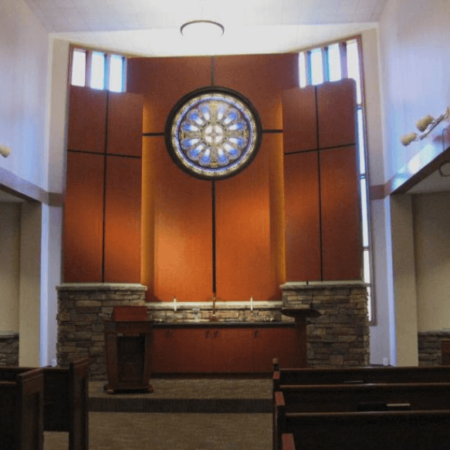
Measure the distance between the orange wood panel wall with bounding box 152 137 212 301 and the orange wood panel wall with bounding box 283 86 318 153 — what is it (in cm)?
151

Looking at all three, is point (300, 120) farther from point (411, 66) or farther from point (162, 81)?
point (162, 81)

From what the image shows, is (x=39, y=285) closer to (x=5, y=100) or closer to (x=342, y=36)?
(x=5, y=100)

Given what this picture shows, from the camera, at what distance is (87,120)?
30.2ft

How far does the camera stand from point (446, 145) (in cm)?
582

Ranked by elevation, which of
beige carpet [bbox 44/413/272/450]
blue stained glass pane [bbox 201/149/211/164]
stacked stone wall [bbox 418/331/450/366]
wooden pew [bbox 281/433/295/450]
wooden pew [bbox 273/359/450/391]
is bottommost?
beige carpet [bbox 44/413/272/450]

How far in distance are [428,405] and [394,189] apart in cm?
520

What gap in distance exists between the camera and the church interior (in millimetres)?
8164

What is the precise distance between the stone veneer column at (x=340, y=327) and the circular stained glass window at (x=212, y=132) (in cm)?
260

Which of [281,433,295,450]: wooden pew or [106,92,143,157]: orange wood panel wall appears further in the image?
[106,92,143,157]: orange wood panel wall

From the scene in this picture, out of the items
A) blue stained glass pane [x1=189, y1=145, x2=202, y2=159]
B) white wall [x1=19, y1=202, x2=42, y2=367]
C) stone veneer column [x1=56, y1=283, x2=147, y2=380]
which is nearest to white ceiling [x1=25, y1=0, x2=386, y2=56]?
blue stained glass pane [x1=189, y1=145, x2=202, y2=159]

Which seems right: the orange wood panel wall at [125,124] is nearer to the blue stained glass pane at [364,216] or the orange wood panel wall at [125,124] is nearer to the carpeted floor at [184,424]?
the blue stained glass pane at [364,216]

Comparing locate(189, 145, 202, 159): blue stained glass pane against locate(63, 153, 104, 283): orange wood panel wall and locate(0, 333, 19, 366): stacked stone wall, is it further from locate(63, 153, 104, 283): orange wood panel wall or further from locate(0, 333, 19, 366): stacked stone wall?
locate(0, 333, 19, 366): stacked stone wall

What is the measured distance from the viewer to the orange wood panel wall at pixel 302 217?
8.79 m

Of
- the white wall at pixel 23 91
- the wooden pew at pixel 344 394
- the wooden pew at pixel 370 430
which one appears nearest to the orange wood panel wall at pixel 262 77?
the white wall at pixel 23 91
